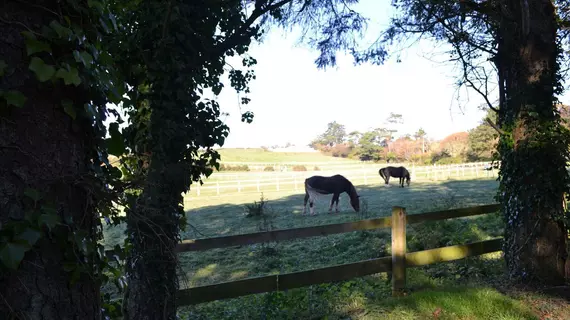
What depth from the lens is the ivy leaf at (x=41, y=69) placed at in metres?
1.17

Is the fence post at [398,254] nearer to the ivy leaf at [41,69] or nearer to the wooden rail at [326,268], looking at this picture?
the wooden rail at [326,268]

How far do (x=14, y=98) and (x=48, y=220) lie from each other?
1.16ft

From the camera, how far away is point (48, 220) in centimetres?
117

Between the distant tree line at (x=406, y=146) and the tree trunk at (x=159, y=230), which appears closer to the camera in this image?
the tree trunk at (x=159, y=230)

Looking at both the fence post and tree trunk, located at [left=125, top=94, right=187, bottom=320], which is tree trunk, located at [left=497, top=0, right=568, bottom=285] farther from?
tree trunk, located at [left=125, top=94, right=187, bottom=320]

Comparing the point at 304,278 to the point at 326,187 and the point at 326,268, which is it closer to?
the point at 326,268

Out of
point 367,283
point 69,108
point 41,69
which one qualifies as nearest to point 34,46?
point 41,69

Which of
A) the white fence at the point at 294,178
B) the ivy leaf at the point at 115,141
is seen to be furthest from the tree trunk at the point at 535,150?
the white fence at the point at 294,178

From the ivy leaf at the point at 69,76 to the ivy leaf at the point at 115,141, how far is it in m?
0.30

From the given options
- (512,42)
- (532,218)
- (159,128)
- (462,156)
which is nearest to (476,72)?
(512,42)

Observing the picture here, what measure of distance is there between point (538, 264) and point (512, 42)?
2.58m

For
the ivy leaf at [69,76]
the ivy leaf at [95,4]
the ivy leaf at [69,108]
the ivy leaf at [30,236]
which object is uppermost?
the ivy leaf at [95,4]

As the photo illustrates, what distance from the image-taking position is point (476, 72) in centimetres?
577

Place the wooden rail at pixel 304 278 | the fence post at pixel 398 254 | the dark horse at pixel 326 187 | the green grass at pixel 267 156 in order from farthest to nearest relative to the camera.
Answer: the green grass at pixel 267 156 → the dark horse at pixel 326 187 → the fence post at pixel 398 254 → the wooden rail at pixel 304 278
